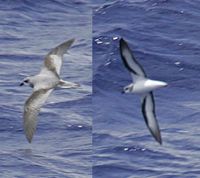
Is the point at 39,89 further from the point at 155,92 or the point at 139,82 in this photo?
the point at 155,92

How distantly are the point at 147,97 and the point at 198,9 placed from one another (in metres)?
11.0

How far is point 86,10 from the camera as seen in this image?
100ft

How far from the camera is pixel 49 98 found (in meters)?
25.4

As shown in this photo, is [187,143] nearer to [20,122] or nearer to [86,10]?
[20,122]

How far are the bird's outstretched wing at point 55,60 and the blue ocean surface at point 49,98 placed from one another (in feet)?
9.63

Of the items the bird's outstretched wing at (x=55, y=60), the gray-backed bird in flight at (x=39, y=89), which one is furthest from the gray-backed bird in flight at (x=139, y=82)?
the bird's outstretched wing at (x=55, y=60)

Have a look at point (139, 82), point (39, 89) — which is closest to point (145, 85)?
point (139, 82)

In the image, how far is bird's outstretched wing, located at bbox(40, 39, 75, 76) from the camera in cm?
1962

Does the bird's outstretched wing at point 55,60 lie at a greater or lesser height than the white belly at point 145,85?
lesser

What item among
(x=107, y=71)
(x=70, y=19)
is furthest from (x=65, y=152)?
(x=70, y=19)

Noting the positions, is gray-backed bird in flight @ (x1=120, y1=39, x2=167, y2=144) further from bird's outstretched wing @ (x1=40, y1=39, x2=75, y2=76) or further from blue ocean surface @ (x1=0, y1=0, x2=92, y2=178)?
blue ocean surface @ (x1=0, y1=0, x2=92, y2=178)

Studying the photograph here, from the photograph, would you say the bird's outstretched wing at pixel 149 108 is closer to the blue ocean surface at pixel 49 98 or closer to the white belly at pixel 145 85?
the white belly at pixel 145 85

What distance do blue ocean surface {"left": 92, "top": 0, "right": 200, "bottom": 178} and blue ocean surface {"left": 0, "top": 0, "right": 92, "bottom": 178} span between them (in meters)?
0.41

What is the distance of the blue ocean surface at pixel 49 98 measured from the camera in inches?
886
